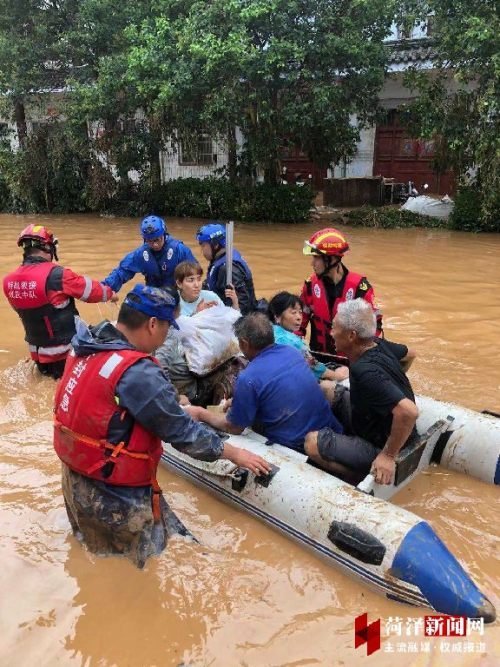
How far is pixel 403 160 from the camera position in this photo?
54.3 feet

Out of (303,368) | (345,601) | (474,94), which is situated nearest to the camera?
(345,601)

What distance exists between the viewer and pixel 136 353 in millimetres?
2406

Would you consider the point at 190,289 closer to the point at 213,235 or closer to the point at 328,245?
the point at 213,235

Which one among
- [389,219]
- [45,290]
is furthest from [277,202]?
[45,290]

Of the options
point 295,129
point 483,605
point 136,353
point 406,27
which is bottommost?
point 483,605

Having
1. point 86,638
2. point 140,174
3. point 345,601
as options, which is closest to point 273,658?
point 345,601

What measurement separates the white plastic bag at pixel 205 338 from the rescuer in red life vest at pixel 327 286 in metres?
0.70

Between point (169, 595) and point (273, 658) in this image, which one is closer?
point (273, 658)

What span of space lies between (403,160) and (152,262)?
1317 cm

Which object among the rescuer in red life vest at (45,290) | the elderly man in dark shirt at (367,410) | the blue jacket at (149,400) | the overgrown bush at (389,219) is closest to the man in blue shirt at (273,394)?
the elderly man in dark shirt at (367,410)

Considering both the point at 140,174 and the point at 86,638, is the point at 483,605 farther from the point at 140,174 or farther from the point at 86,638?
the point at 140,174

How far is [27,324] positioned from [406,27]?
10.4 metres

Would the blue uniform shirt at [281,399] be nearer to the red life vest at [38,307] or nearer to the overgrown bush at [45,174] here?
the red life vest at [38,307]

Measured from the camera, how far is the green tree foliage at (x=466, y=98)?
9938 millimetres
